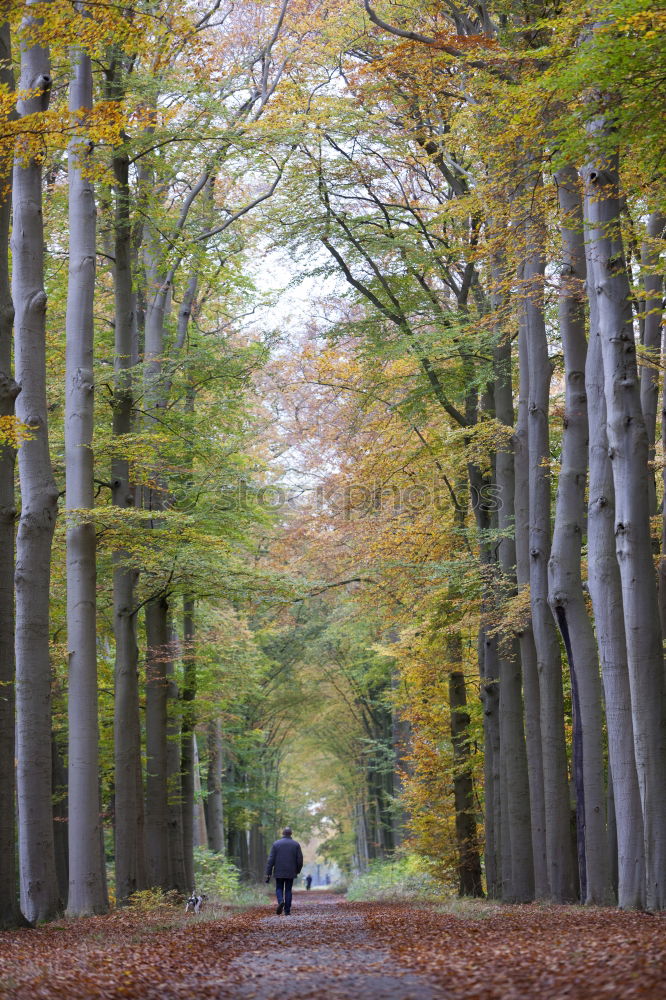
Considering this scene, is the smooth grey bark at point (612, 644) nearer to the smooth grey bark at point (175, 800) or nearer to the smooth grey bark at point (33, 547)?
the smooth grey bark at point (33, 547)

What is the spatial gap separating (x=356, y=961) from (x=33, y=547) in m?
6.67

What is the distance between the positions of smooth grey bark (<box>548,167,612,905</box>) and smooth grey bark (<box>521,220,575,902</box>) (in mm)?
445

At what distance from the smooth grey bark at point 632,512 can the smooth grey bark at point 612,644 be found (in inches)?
21.3

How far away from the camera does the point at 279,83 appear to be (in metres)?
18.2

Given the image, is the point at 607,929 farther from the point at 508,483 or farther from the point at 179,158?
the point at 179,158

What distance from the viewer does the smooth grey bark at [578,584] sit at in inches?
494

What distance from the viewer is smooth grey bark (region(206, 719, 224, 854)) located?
3009 centimetres

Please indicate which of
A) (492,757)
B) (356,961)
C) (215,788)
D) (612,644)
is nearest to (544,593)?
(612,644)

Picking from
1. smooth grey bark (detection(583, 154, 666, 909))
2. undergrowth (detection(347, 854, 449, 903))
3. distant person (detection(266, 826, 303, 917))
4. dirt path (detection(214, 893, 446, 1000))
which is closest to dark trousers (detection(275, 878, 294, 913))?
distant person (detection(266, 826, 303, 917))

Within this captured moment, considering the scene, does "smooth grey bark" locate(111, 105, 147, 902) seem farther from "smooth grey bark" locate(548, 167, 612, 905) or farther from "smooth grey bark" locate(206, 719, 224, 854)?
"smooth grey bark" locate(206, 719, 224, 854)

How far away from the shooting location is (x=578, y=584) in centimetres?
1308

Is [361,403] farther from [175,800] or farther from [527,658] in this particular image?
[175,800]

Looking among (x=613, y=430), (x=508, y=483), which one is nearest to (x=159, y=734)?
(x=508, y=483)

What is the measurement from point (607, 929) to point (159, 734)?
1310 centimetres
